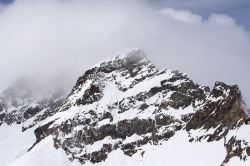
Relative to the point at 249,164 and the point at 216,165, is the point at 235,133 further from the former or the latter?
the point at 249,164

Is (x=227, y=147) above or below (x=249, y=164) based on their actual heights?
above

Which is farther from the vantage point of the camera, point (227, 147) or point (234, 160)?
point (227, 147)

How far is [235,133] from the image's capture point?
7859 inches

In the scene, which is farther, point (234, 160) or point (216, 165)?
point (216, 165)

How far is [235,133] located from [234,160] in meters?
19.4

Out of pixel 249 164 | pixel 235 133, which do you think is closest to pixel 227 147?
pixel 235 133

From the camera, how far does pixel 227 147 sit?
198375 mm

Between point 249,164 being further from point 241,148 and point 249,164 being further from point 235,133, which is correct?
point 235,133

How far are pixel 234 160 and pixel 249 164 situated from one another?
34.2 ft

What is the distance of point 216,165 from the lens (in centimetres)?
19750

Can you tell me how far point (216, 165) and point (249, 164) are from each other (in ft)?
87.5

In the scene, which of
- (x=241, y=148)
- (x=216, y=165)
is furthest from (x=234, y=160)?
(x=216, y=165)

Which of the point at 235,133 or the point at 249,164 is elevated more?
the point at 235,133

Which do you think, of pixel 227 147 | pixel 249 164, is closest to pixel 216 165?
pixel 227 147
